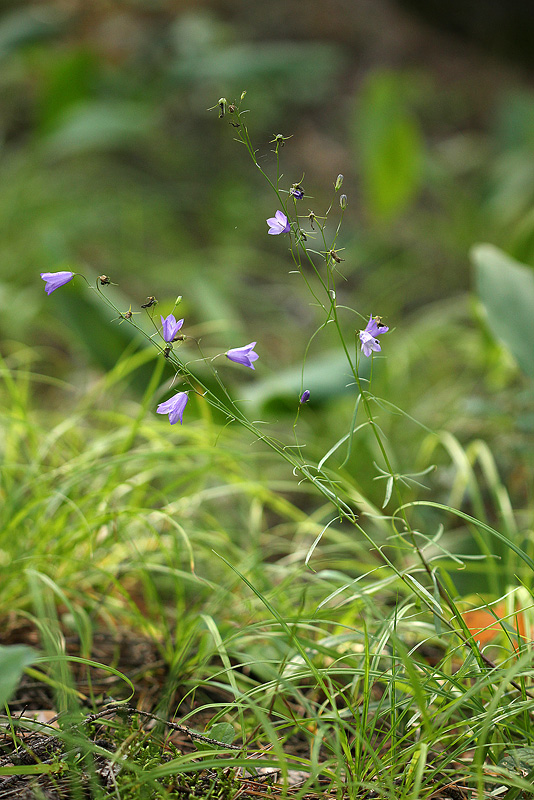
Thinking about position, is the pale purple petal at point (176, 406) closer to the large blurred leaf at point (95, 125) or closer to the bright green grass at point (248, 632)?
the bright green grass at point (248, 632)

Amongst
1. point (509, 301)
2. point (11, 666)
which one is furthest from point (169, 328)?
point (509, 301)

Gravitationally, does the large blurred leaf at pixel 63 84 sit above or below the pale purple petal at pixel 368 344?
below

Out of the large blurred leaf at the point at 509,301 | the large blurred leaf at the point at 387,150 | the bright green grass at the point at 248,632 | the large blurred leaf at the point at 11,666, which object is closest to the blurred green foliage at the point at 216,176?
the large blurred leaf at the point at 387,150

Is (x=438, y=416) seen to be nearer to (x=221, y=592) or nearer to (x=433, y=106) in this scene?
(x=221, y=592)

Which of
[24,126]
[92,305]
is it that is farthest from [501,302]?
[24,126]

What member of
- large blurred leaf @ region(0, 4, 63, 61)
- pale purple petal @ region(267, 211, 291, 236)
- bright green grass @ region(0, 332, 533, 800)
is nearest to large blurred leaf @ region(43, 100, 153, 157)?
large blurred leaf @ region(0, 4, 63, 61)

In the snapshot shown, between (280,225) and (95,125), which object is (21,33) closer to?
(95,125)
